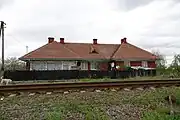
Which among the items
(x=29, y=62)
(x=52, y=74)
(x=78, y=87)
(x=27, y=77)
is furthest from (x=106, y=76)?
(x=78, y=87)

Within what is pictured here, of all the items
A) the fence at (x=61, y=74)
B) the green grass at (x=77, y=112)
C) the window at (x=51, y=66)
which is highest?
the window at (x=51, y=66)

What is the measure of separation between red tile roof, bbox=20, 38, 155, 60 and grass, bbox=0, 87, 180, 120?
29847 mm

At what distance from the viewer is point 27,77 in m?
29.7

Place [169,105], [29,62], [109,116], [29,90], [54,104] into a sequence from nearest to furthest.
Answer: [109,116] → [54,104] → [169,105] → [29,90] → [29,62]

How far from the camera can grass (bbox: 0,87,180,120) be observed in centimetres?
884

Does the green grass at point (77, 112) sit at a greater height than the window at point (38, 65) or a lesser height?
lesser

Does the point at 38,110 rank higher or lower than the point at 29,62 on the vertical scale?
lower

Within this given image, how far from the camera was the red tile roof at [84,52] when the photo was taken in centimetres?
4209

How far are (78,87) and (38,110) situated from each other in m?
3.79

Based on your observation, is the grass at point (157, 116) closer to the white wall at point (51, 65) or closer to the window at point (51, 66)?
the white wall at point (51, 65)

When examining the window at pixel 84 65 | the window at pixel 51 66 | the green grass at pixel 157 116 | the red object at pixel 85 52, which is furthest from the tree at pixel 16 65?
the green grass at pixel 157 116

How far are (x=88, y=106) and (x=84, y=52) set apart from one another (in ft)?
125

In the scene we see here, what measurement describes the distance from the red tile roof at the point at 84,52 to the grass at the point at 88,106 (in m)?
29.8

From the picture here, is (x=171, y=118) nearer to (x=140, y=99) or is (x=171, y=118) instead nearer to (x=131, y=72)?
(x=140, y=99)
